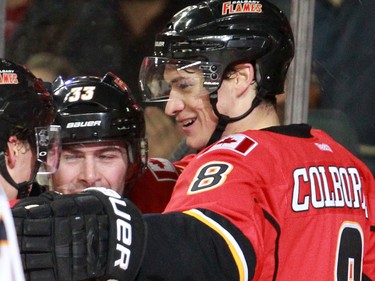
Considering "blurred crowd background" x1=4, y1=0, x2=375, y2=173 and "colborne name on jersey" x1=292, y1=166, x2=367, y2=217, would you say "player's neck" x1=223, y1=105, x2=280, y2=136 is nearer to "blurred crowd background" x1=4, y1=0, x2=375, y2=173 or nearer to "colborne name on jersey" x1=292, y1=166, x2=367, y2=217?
"colborne name on jersey" x1=292, y1=166, x2=367, y2=217

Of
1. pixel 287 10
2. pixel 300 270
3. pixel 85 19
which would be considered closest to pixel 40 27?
pixel 85 19

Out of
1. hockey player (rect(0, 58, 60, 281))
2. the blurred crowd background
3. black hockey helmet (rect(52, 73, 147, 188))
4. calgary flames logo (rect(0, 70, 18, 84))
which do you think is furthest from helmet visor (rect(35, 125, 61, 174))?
the blurred crowd background

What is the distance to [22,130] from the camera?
246cm

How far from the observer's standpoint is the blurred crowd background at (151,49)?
3.89 metres

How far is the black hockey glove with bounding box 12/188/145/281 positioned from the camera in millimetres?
1878

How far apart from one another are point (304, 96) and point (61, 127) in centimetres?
115

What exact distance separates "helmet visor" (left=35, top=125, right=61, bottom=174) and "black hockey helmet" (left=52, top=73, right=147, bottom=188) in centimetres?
29

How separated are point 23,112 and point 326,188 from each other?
72 centimetres

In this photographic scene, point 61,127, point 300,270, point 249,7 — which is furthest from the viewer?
point 61,127

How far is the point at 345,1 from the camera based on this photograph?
3895 millimetres

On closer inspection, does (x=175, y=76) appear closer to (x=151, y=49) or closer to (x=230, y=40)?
(x=230, y=40)

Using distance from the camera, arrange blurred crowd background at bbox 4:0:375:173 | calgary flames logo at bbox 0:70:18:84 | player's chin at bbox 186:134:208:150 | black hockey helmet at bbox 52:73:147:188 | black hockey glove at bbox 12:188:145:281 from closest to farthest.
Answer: black hockey glove at bbox 12:188:145:281
calgary flames logo at bbox 0:70:18:84
player's chin at bbox 186:134:208:150
black hockey helmet at bbox 52:73:147:188
blurred crowd background at bbox 4:0:375:173

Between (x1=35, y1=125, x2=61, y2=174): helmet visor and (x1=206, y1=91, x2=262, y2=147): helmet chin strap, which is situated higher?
(x1=206, y1=91, x2=262, y2=147): helmet chin strap

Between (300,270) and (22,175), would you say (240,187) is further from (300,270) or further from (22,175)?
(22,175)
